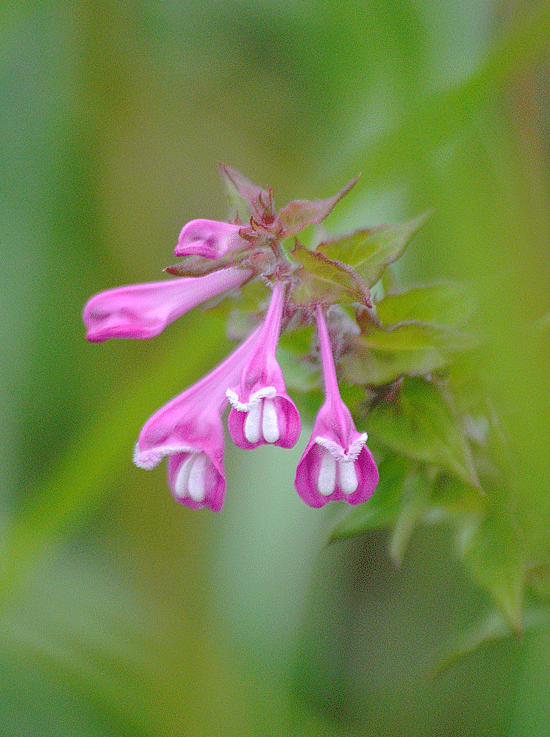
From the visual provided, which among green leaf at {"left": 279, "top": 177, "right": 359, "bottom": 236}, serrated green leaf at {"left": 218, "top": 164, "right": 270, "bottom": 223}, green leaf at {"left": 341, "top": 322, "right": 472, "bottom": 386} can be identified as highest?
serrated green leaf at {"left": 218, "top": 164, "right": 270, "bottom": 223}

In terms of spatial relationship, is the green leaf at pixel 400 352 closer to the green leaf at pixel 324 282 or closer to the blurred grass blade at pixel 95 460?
the green leaf at pixel 324 282

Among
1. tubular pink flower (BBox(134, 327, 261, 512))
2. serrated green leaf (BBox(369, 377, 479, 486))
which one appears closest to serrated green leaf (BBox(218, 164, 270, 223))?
tubular pink flower (BBox(134, 327, 261, 512))

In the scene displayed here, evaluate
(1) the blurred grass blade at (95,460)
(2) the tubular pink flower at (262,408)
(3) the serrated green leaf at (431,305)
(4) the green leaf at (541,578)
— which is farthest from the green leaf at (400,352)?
(1) the blurred grass blade at (95,460)

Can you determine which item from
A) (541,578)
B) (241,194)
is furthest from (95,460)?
(541,578)

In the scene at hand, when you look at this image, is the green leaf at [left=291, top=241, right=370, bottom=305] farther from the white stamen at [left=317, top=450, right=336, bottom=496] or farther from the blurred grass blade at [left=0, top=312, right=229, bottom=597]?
the blurred grass blade at [left=0, top=312, right=229, bottom=597]

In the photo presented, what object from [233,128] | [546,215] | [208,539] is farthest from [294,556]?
[233,128]

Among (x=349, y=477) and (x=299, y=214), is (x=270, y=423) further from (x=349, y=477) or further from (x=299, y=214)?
(x=299, y=214)
